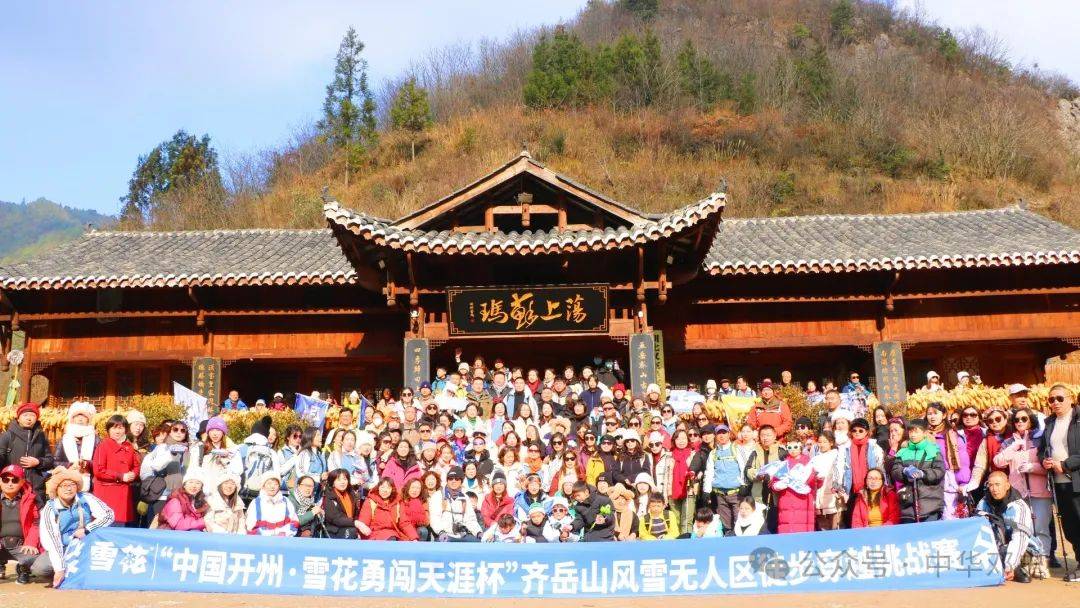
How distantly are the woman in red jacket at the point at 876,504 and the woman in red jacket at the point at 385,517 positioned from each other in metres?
4.00

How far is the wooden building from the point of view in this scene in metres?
13.5

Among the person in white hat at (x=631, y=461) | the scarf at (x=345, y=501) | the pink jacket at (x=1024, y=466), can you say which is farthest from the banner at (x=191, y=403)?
the pink jacket at (x=1024, y=466)

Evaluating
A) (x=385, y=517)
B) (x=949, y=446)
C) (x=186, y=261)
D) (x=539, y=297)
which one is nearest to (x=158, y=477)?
(x=385, y=517)

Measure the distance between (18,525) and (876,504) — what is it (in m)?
7.56

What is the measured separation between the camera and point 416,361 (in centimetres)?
1347

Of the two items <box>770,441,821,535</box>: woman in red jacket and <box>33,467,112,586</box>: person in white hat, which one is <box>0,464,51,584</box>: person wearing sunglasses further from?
<box>770,441,821,535</box>: woman in red jacket

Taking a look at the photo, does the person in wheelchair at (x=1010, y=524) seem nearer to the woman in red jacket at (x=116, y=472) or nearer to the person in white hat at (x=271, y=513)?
the person in white hat at (x=271, y=513)

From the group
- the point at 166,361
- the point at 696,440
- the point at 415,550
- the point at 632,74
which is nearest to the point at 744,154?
the point at 632,74

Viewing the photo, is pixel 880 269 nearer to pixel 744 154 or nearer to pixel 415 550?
pixel 415 550

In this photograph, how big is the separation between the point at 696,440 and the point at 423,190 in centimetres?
2928

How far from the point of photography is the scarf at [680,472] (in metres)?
8.95

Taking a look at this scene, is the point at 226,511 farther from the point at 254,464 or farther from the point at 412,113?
the point at 412,113

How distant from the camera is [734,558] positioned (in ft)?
23.0

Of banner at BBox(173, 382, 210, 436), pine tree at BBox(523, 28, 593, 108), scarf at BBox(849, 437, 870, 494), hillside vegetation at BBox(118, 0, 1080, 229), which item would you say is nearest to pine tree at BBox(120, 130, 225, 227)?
hillside vegetation at BBox(118, 0, 1080, 229)
